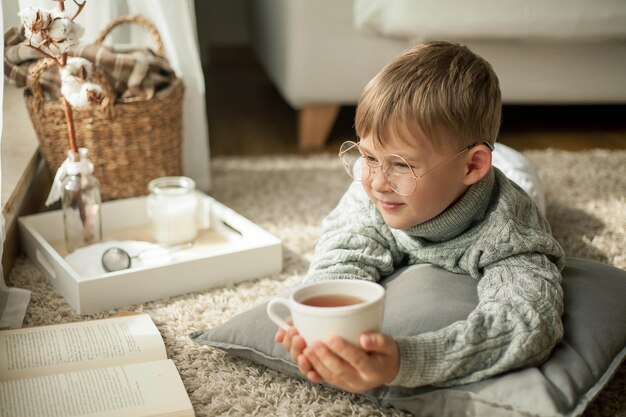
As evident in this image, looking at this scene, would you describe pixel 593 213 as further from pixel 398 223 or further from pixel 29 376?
pixel 29 376

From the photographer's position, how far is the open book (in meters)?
1.07

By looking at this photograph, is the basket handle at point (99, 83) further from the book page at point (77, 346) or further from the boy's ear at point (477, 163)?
the boy's ear at point (477, 163)

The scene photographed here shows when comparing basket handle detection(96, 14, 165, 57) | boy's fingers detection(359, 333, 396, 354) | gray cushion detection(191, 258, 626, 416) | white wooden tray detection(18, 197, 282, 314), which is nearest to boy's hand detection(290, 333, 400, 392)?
boy's fingers detection(359, 333, 396, 354)

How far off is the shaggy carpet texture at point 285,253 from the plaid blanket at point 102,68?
1.14 feet

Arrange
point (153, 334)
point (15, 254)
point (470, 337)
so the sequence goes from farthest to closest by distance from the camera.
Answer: point (15, 254) < point (153, 334) < point (470, 337)

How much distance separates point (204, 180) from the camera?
6.74 ft

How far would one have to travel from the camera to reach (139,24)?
1911 mm

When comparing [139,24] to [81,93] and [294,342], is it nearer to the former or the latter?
[81,93]

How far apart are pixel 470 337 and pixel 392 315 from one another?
158 mm

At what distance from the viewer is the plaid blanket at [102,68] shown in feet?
5.68

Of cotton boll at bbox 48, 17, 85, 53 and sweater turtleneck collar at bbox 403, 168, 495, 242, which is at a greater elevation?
cotton boll at bbox 48, 17, 85, 53

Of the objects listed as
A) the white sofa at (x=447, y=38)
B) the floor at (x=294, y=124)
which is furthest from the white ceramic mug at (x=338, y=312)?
the floor at (x=294, y=124)

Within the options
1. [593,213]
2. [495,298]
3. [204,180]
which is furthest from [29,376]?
[593,213]

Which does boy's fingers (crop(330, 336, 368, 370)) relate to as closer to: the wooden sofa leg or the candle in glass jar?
the candle in glass jar
